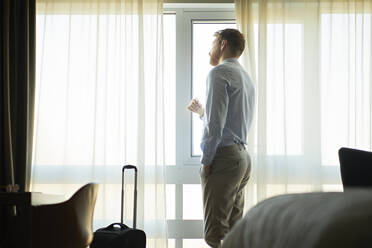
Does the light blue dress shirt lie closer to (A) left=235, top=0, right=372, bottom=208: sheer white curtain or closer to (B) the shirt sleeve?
(B) the shirt sleeve

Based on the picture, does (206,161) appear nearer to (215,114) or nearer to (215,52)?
(215,114)

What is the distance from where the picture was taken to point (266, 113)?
340cm

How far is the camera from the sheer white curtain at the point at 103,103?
3.38 meters

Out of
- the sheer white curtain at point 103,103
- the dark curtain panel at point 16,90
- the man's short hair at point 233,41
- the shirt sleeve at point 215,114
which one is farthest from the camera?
the sheer white curtain at point 103,103

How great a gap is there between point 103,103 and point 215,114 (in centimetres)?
124

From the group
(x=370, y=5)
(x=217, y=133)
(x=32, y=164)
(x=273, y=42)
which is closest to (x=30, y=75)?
(x=32, y=164)

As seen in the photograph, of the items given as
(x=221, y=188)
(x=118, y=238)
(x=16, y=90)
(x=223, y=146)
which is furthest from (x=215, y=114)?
(x=16, y=90)

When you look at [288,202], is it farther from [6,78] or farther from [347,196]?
[6,78]

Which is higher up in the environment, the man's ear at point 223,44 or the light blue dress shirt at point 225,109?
the man's ear at point 223,44

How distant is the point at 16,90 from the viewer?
3330 mm

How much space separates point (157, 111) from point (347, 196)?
3086mm

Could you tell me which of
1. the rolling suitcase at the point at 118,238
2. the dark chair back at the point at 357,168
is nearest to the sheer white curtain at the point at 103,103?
the rolling suitcase at the point at 118,238

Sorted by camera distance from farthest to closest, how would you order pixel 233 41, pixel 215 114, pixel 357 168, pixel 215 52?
pixel 215 52
pixel 233 41
pixel 215 114
pixel 357 168

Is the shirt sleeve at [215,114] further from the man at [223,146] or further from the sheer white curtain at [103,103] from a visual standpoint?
the sheer white curtain at [103,103]
